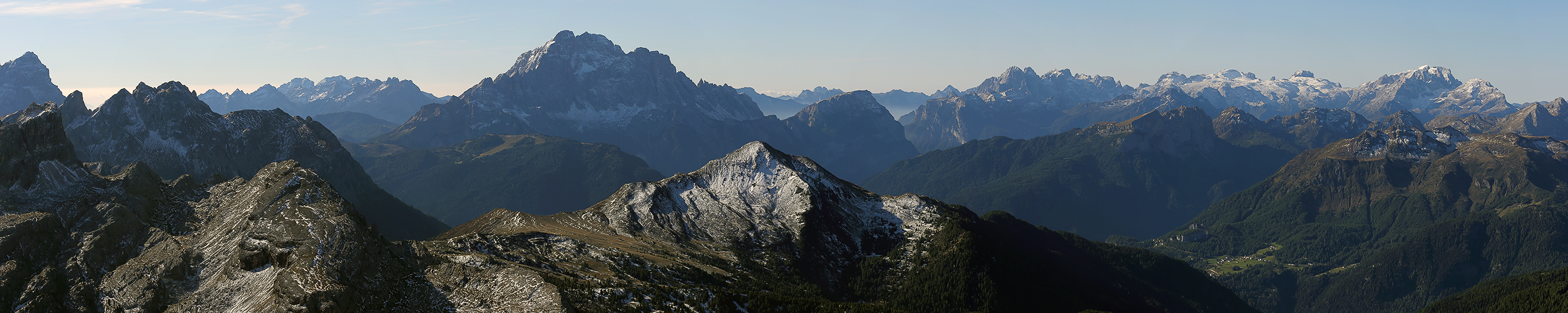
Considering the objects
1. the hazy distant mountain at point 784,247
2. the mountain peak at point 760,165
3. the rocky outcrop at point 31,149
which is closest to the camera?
the rocky outcrop at point 31,149

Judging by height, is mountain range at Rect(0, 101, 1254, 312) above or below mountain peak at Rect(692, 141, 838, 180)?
below

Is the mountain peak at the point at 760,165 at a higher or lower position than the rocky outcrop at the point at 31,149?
lower

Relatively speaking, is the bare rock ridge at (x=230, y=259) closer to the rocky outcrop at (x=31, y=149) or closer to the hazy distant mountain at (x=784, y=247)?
the rocky outcrop at (x=31, y=149)

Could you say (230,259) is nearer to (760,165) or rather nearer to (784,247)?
(784,247)

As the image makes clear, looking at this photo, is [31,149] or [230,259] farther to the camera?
[31,149]

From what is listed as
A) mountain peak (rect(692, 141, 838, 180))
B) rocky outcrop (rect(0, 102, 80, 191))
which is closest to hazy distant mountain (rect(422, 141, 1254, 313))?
mountain peak (rect(692, 141, 838, 180))

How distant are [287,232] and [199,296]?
1071cm

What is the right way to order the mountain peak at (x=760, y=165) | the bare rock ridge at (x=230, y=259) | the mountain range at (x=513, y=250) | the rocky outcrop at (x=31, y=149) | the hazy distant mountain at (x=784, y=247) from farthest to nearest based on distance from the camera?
the mountain peak at (x=760, y=165)
the hazy distant mountain at (x=784, y=247)
the rocky outcrop at (x=31, y=149)
the mountain range at (x=513, y=250)
the bare rock ridge at (x=230, y=259)

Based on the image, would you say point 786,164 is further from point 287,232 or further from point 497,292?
point 287,232

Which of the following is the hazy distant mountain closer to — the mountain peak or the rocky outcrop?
the mountain peak

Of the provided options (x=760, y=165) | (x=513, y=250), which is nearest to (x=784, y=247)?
(x=760, y=165)

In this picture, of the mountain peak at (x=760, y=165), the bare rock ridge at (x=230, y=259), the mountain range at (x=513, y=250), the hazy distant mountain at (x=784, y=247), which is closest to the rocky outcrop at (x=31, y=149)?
the mountain range at (x=513, y=250)

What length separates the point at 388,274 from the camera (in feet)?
298

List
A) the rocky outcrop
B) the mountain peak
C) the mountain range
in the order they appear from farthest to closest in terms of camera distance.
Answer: the mountain peak < the rocky outcrop < the mountain range
